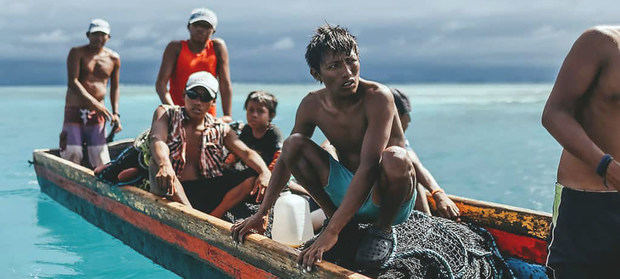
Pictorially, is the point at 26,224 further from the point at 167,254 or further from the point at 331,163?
the point at 331,163

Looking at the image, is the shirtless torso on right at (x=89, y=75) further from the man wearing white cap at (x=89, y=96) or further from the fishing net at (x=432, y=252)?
the fishing net at (x=432, y=252)

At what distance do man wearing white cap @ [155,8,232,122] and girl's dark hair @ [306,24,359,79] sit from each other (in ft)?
8.19

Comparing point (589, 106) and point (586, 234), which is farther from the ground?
point (589, 106)

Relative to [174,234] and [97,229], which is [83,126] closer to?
[97,229]

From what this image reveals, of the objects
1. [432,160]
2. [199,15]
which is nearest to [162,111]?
[199,15]

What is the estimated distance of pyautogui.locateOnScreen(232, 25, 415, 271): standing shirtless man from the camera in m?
2.63

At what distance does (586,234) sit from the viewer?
1980 mm

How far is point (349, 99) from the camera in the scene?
9.63 ft

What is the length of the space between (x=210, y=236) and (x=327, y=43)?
1553 mm

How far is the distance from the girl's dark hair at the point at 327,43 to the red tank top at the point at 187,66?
105 inches

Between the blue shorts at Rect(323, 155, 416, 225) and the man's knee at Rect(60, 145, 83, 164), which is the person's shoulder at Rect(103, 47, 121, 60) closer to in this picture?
the man's knee at Rect(60, 145, 83, 164)

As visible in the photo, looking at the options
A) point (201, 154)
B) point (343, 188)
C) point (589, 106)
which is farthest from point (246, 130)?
point (589, 106)

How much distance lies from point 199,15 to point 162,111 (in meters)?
1.54

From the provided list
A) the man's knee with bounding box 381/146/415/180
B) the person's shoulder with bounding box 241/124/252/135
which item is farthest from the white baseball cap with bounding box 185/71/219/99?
the man's knee with bounding box 381/146/415/180
